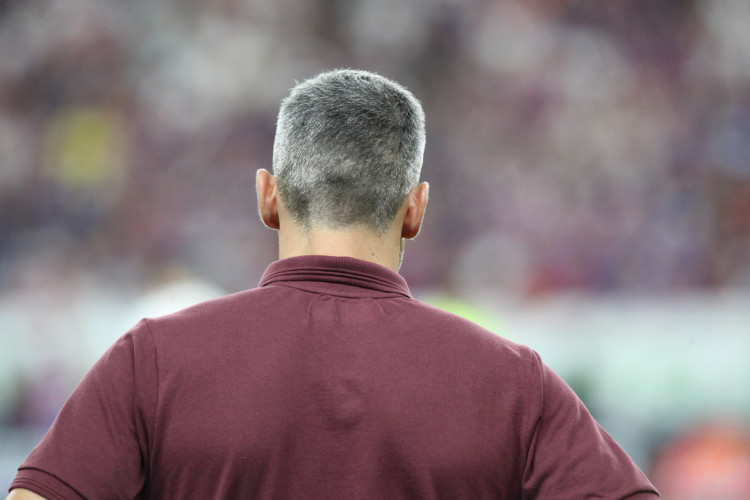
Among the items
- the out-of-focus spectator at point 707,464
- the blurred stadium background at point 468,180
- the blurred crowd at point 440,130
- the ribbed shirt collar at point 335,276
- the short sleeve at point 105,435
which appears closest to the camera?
the short sleeve at point 105,435

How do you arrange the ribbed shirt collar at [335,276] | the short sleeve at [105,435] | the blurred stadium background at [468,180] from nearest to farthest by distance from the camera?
the short sleeve at [105,435]
the ribbed shirt collar at [335,276]
the blurred stadium background at [468,180]

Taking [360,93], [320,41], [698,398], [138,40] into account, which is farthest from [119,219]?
[360,93]

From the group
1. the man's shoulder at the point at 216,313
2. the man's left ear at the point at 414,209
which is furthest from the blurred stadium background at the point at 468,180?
the man's shoulder at the point at 216,313

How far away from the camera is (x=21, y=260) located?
5285 mm

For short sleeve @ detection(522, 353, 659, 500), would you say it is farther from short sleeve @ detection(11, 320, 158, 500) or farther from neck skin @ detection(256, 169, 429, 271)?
short sleeve @ detection(11, 320, 158, 500)

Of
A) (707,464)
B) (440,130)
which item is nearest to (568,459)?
(707,464)

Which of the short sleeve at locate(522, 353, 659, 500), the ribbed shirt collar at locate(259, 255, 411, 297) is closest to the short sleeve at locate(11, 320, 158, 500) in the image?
the ribbed shirt collar at locate(259, 255, 411, 297)

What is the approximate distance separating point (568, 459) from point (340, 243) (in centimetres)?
34

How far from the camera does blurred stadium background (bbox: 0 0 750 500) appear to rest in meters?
4.92

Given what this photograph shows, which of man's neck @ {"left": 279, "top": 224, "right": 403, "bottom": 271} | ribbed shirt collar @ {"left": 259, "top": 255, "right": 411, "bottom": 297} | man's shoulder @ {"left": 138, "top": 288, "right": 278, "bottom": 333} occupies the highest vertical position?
man's neck @ {"left": 279, "top": 224, "right": 403, "bottom": 271}

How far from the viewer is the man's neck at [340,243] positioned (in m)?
1.00

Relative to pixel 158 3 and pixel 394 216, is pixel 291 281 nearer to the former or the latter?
pixel 394 216

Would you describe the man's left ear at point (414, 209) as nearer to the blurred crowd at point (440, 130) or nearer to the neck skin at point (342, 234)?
the neck skin at point (342, 234)

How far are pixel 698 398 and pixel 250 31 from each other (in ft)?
11.9
